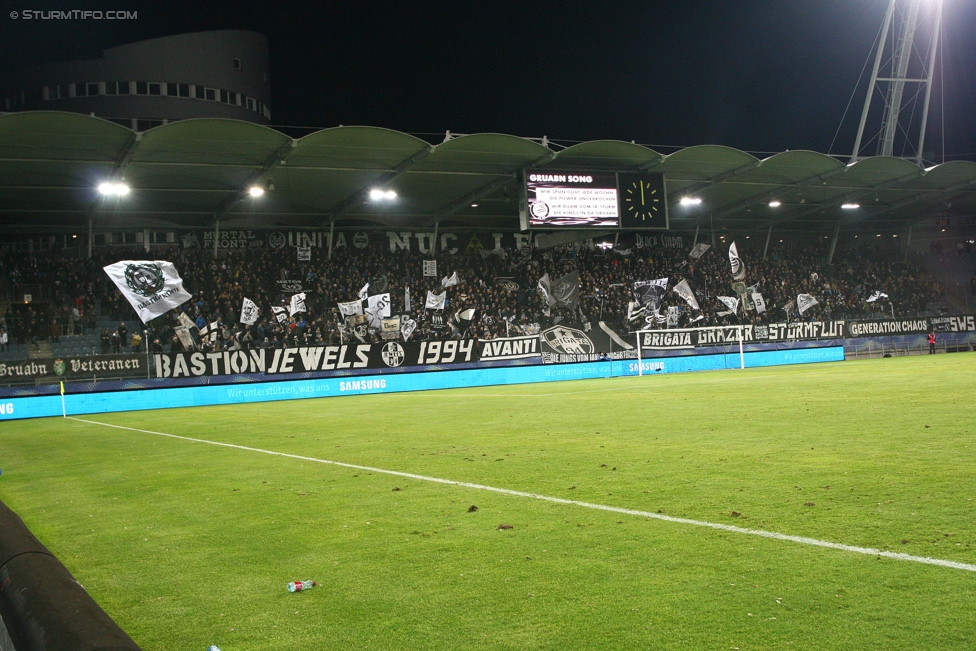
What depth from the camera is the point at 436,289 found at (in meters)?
41.2

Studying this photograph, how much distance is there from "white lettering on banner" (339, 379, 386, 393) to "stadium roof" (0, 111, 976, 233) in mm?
9637

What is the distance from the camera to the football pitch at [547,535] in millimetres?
3957

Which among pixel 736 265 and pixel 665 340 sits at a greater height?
pixel 736 265

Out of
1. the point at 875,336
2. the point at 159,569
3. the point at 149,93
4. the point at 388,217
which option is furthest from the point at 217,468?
the point at 149,93

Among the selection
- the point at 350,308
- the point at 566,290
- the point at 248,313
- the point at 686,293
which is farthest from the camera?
the point at 686,293

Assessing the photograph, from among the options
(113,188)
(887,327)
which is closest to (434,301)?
(113,188)

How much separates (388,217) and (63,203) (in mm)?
16860

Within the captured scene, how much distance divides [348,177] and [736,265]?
23.6m

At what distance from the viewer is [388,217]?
46.1 metres

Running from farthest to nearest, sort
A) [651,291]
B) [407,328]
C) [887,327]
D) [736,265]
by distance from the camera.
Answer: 1. [736,265]
2. [887,327]
3. [651,291]
4. [407,328]

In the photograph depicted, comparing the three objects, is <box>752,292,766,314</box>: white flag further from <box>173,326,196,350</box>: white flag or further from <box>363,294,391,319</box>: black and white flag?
<box>173,326,196,350</box>: white flag

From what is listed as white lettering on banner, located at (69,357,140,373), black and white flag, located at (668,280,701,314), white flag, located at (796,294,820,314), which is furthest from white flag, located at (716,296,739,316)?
white lettering on banner, located at (69,357,140,373)

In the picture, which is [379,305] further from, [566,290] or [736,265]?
[736,265]

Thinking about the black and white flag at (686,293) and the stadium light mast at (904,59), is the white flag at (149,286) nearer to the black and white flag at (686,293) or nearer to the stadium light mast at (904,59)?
the black and white flag at (686,293)
